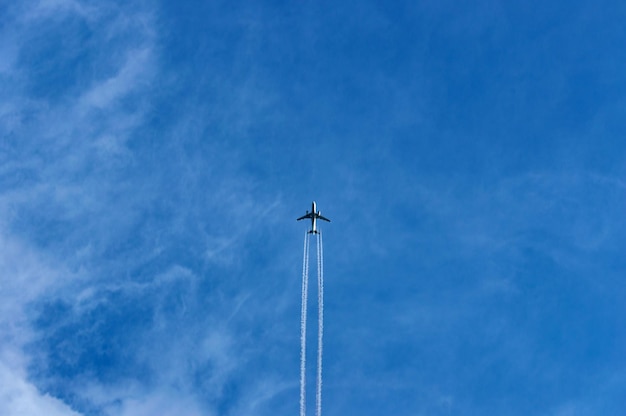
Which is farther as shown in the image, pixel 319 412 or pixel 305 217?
pixel 305 217

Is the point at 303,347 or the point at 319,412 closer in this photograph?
the point at 319,412

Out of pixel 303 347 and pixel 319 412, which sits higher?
pixel 303 347

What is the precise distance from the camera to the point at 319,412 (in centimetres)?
13825

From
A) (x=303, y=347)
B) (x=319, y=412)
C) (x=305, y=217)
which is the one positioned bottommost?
(x=319, y=412)

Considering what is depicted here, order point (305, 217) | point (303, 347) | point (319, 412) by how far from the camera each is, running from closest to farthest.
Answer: point (319, 412) → point (303, 347) → point (305, 217)

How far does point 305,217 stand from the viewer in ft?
626

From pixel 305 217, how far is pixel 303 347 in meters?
42.4

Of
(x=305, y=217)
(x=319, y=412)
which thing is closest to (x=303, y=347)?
(x=319, y=412)

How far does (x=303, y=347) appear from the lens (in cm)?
15888

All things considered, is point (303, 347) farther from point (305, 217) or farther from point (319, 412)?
point (305, 217)

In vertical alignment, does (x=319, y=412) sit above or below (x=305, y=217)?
below

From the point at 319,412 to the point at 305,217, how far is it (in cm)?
6395

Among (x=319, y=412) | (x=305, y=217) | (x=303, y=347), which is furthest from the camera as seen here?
(x=305, y=217)

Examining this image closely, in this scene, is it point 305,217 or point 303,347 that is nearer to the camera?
point 303,347
